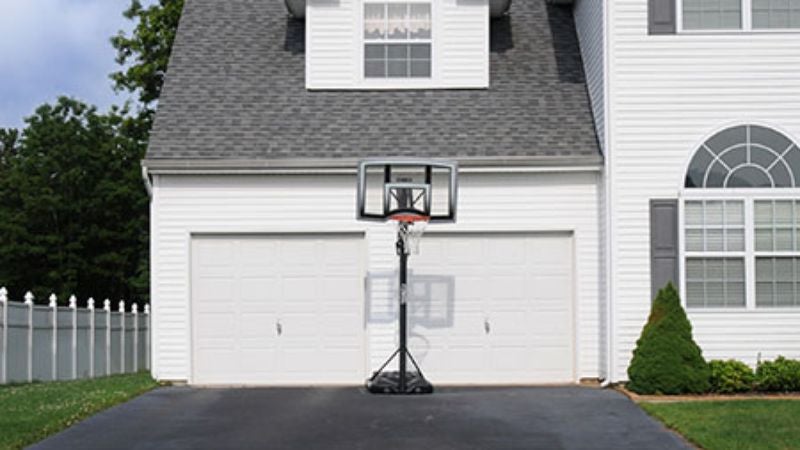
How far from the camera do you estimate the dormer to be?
19.5 m

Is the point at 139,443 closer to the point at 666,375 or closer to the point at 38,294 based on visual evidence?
the point at 666,375

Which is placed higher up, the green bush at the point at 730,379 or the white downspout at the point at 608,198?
the white downspout at the point at 608,198

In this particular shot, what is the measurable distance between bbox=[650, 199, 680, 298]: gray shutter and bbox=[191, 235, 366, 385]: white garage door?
4204 millimetres

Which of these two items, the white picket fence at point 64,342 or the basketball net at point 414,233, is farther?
the white picket fence at point 64,342

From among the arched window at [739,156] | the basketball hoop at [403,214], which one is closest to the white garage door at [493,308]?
the basketball hoop at [403,214]

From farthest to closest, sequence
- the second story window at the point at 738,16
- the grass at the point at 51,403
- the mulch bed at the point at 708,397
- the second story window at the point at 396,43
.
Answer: the second story window at the point at 396,43
the second story window at the point at 738,16
the mulch bed at the point at 708,397
the grass at the point at 51,403

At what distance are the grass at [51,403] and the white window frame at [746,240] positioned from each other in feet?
24.7

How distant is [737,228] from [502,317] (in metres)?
3.56

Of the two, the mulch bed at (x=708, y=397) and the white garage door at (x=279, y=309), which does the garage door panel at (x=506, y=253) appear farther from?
the mulch bed at (x=708, y=397)

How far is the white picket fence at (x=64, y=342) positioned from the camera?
1986 cm

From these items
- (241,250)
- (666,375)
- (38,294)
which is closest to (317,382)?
(241,250)

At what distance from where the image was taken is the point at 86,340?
23.7 meters

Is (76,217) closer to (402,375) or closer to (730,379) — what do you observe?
(402,375)

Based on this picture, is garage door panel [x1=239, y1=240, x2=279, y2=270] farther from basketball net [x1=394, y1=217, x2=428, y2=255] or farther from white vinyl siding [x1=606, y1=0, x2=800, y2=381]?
white vinyl siding [x1=606, y1=0, x2=800, y2=381]
